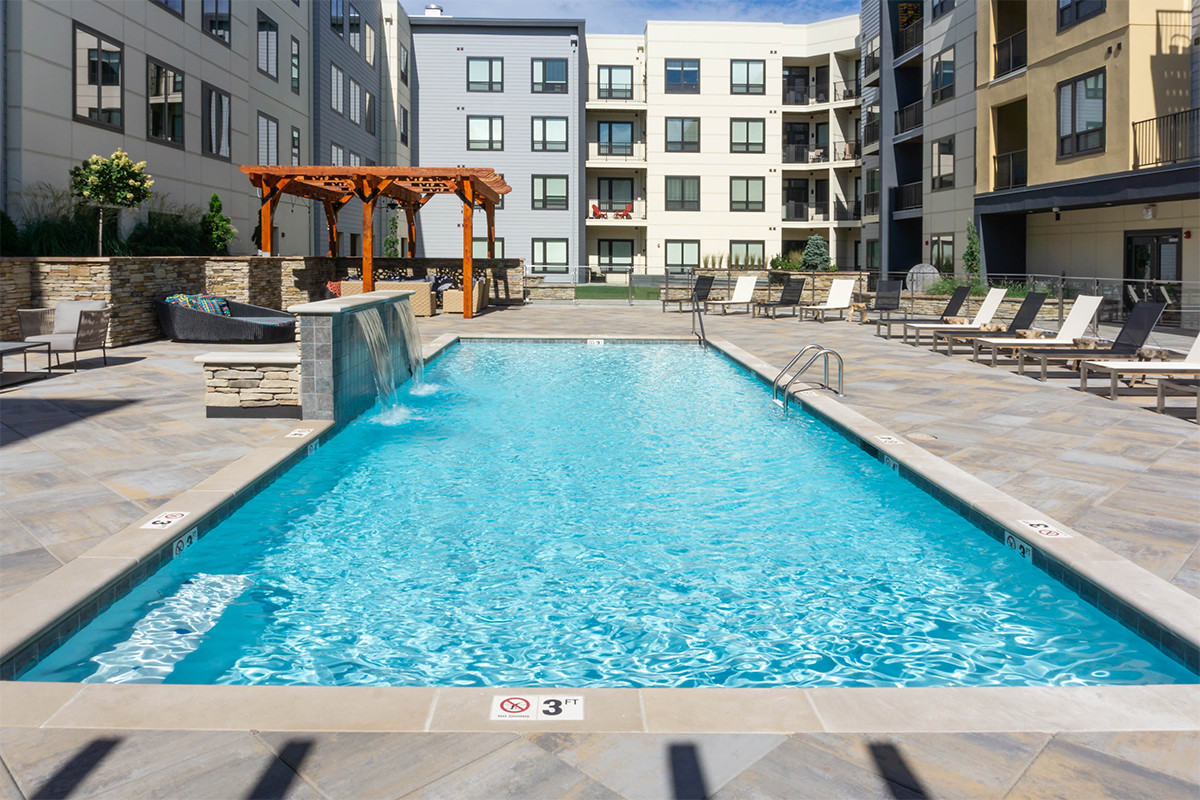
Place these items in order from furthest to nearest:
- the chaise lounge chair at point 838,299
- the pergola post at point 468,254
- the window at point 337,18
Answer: the window at point 337,18, the pergola post at point 468,254, the chaise lounge chair at point 838,299

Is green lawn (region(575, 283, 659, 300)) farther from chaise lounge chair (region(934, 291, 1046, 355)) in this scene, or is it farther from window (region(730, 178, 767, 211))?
chaise lounge chair (region(934, 291, 1046, 355))

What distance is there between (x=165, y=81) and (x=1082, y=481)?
2044 centimetres

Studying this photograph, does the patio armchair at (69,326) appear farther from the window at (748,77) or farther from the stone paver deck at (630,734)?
the window at (748,77)

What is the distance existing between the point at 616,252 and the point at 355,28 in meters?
17.2

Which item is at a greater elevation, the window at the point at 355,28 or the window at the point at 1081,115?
the window at the point at 355,28

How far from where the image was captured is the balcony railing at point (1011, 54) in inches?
982

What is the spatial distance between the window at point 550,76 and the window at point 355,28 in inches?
389

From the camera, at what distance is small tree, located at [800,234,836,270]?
42938mm

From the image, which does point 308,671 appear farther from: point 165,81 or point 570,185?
point 570,185

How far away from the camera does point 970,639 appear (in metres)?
4.67

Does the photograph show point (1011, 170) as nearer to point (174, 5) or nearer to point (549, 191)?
point (174, 5)

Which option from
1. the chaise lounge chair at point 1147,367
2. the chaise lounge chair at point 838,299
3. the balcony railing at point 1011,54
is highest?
the balcony railing at point 1011,54

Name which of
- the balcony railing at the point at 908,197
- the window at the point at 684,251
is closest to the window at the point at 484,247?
the window at the point at 684,251

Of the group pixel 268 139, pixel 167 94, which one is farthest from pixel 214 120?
pixel 268 139
